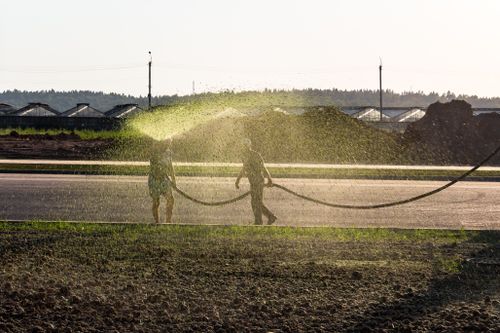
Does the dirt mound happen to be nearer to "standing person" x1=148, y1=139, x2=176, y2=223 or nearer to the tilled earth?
"standing person" x1=148, y1=139, x2=176, y2=223

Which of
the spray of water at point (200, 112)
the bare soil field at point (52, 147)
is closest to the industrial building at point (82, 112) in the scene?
the bare soil field at point (52, 147)

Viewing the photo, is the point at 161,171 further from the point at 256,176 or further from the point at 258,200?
the point at 258,200

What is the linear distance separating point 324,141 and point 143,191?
792 inches

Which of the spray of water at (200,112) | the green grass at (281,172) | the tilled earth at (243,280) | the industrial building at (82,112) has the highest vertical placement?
the industrial building at (82,112)

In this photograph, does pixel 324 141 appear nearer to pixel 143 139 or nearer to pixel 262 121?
pixel 262 121

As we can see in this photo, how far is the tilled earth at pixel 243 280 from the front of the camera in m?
8.62

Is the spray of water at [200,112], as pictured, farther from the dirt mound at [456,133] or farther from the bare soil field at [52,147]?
the dirt mound at [456,133]

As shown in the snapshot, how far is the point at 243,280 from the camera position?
10.6 m

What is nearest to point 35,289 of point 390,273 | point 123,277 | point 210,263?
point 123,277

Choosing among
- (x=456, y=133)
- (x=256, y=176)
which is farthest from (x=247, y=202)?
(x=456, y=133)

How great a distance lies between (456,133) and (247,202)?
26146mm

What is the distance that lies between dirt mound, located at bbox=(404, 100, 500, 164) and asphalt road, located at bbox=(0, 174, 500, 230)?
15573 mm

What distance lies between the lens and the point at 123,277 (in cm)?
1074

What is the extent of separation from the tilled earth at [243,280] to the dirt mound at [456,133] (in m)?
28.3
